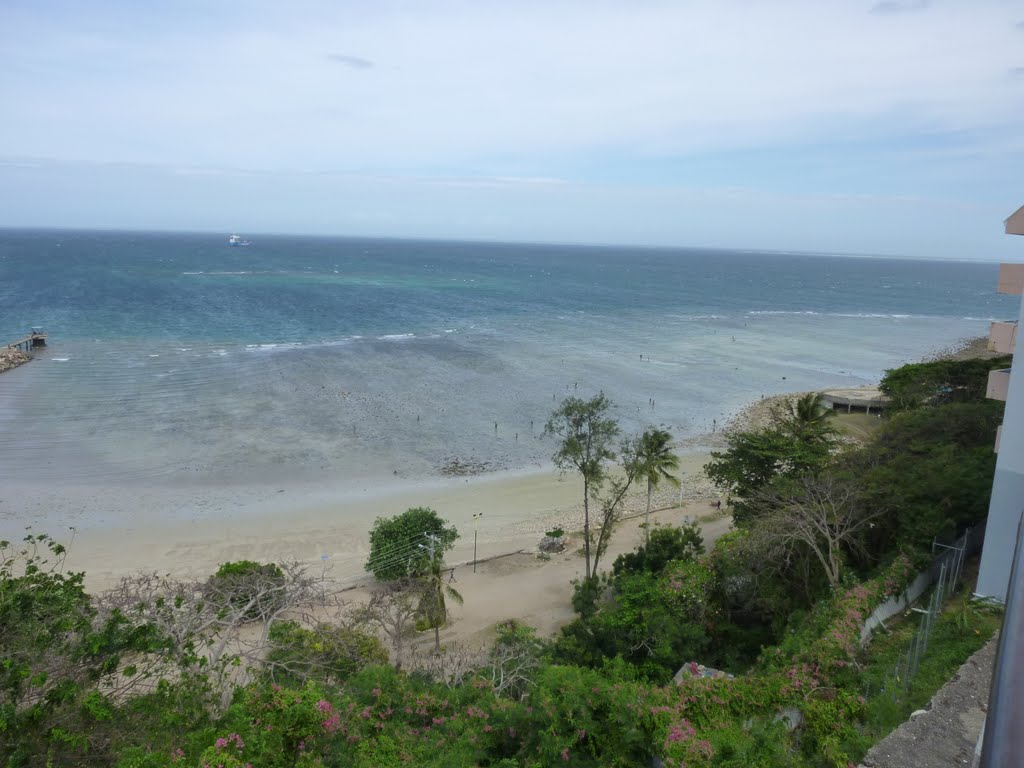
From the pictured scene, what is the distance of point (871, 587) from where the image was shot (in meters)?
13.2

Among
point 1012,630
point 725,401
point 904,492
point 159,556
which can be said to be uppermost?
point 1012,630

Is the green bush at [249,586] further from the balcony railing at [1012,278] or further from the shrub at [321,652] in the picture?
the balcony railing at [1012,278]

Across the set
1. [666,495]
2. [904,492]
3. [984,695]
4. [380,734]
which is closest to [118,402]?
[666,495]

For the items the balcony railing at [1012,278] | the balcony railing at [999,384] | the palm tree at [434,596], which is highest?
the balcony railing at [1012,278]

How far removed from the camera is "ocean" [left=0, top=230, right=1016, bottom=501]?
111 ft

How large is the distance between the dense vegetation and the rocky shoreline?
127 ft

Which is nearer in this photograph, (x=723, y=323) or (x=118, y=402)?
(x=118, y=402)

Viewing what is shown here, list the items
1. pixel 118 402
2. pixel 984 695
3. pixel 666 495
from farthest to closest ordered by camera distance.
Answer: pixel 118 402, pixel 666 495, pixel 984 695

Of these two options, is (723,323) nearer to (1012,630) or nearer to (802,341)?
(802,341)

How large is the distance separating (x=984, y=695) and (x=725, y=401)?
3844 cm

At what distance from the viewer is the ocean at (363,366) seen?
33719mm

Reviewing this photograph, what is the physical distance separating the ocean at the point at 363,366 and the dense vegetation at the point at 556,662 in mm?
16446

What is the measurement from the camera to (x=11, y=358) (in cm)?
4744

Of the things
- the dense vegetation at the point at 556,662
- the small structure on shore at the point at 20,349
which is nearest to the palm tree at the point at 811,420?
the dense vegetation at the point at 556,662
